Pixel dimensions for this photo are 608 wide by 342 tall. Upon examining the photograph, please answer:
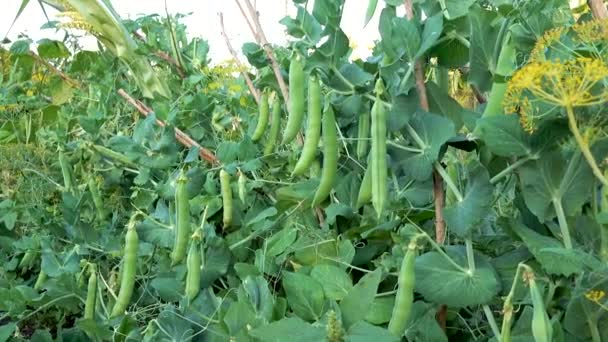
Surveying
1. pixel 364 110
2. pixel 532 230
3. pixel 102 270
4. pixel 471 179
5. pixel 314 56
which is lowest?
pixel 102 270

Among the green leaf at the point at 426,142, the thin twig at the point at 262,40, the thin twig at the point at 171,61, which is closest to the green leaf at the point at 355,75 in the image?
the green leaf at the point at 426,142

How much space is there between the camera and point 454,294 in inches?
47.6

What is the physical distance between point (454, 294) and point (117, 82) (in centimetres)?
161

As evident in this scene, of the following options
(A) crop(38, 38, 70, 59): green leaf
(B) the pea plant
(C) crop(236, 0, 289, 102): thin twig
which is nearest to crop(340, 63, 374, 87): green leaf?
(B) the pea plant

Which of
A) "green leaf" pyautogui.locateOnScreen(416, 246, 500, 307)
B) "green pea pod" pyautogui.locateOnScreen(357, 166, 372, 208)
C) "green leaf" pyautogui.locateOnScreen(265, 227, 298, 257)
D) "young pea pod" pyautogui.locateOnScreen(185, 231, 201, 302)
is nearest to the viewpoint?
"green leaf" pyautogui.locateOnScreen(416, 246, 500, 307)

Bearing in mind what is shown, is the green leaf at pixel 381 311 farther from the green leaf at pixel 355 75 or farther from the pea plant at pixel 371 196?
the green leaf at pixel 355 75

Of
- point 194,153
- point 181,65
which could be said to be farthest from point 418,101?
point 181,65

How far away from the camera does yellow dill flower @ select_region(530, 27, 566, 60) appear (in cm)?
106

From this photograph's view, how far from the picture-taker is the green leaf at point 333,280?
134 cm

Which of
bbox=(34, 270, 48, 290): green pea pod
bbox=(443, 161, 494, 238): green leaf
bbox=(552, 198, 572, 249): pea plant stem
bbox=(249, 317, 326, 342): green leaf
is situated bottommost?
bbox=(34, 270, 48, 290): green pea pod

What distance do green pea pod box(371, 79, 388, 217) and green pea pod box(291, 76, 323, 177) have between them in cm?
11

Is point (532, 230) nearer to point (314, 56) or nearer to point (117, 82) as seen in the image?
point (314, 56)

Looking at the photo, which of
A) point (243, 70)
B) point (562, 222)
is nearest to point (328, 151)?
point (562, 222)

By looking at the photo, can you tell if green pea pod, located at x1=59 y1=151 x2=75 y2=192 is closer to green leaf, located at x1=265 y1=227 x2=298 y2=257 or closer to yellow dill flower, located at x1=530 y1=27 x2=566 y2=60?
green leaf, located at x1=265 y1=227 x2=298 y2=257
